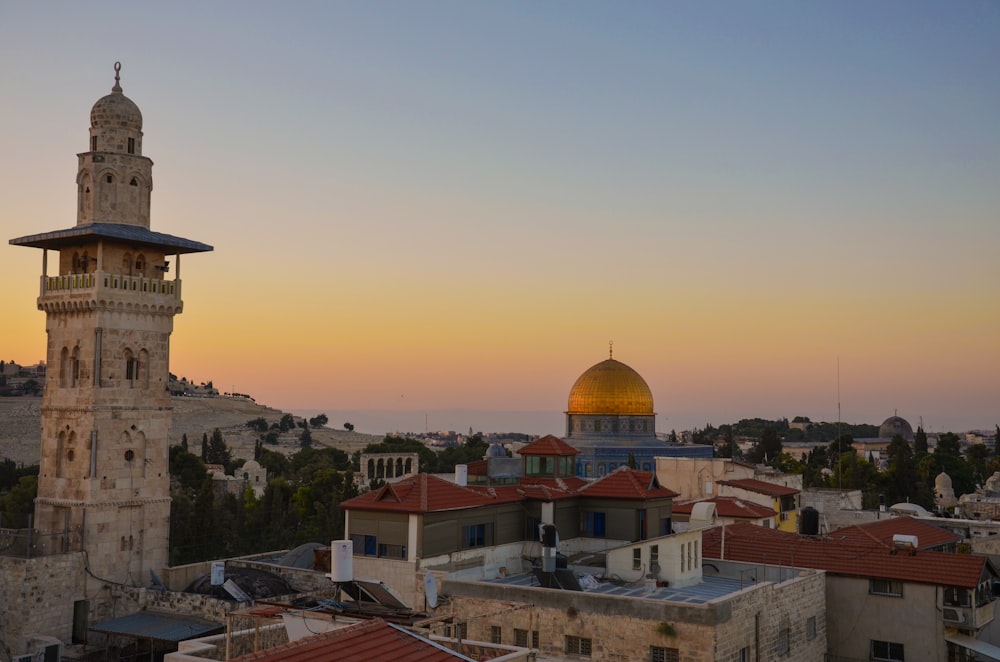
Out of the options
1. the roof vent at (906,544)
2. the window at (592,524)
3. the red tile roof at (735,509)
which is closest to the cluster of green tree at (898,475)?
the red tile roof at (735,509)

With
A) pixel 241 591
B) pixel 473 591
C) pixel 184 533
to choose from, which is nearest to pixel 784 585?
pixel 473 591

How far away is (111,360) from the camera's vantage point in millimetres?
31625

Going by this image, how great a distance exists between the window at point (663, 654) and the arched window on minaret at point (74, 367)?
63.9ft

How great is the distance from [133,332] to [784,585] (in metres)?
20.7

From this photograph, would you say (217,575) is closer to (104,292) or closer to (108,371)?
(108,371)

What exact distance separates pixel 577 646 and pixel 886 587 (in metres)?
9.47

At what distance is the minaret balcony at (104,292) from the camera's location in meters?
31.4

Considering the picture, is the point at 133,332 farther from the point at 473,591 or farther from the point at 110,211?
the point at 473,591

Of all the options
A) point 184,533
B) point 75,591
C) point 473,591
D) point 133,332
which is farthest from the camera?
point 184,533

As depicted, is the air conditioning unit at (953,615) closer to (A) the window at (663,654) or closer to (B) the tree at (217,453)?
(A) the window at (663,654)

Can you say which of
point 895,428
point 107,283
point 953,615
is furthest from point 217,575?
point 895,428

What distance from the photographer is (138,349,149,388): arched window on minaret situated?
32.6 m

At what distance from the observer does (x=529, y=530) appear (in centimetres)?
3053

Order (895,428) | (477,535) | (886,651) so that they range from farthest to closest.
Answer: (895,428), (477,535), (886,651)
